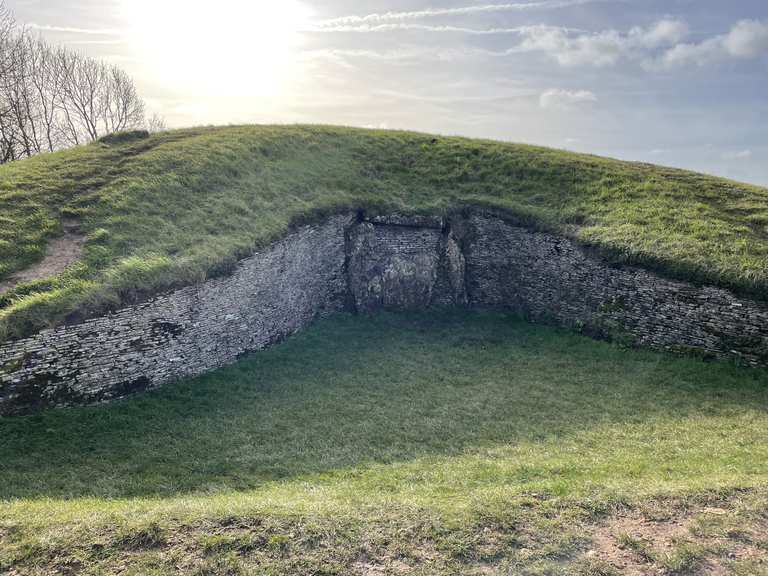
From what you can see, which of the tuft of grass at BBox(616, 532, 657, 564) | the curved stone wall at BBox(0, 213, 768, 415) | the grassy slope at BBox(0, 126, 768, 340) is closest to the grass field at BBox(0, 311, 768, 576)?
the tuft of grass at BBox(616, 532, 657, 564)

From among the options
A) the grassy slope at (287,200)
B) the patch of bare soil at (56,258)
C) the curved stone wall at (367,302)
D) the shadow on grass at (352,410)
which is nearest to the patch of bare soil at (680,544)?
the shadow on grass at (352,410)

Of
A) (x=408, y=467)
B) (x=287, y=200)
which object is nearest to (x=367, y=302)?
(x=287, y=200)

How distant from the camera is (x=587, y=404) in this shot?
14750 mm

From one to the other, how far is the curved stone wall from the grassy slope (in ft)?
2.32

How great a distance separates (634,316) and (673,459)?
7.59m

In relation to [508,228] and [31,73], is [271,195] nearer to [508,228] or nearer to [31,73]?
[508,228]

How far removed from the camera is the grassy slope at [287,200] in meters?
16.1

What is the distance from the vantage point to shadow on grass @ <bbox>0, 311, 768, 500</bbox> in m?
11.6

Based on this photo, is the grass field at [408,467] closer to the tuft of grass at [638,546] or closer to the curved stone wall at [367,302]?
the tuft of grass at [638,546]

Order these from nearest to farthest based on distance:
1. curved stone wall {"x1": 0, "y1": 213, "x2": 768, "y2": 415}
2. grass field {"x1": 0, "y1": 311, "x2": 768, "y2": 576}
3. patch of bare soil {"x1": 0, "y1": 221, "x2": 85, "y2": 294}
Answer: grass field {"x1": 0, "y1": 311, "x2": 768, "y2": 576}
curved stone wall {"x1": 0, "y1": 213, "x2": 768, "y2": 415}
patch of bare soil {"x1": 0, "y1": 221, "x2": 85, "y2": 294}

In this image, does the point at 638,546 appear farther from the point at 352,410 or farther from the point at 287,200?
the point at 287,200

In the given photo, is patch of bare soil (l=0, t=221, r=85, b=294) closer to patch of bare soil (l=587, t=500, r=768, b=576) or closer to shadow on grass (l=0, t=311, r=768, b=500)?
shadow on grass (l=0, t=311, r=768, b=500)

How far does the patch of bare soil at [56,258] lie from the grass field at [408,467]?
15.3 ft

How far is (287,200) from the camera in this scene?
71.9 ft
